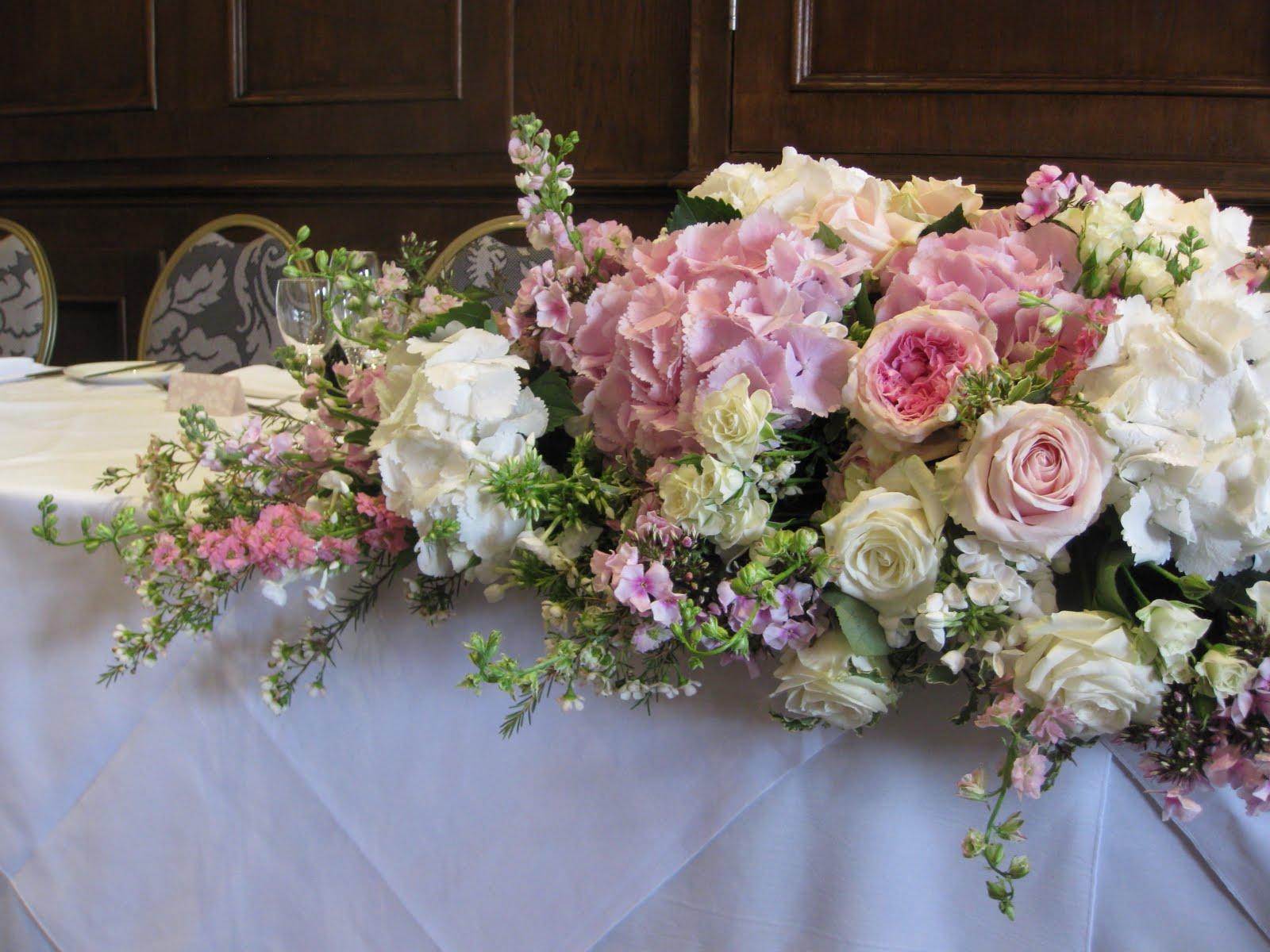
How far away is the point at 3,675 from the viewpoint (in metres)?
0.84

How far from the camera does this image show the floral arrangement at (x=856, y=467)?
460 millimetres

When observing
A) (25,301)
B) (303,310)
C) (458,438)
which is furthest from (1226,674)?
(25,301)

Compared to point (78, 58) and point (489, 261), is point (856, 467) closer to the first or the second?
point (489, 261)

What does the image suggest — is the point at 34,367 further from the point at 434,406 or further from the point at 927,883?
the point at 927,883

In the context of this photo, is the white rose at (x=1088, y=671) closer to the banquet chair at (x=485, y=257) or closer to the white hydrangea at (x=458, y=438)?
the white hydrangea at (x=458, y=438)

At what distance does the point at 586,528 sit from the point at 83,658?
0.46m

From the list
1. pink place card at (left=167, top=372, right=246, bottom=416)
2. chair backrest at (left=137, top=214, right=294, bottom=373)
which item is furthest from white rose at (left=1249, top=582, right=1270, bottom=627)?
chair backrest at (left=137, top=214, right=294, bottom=373)

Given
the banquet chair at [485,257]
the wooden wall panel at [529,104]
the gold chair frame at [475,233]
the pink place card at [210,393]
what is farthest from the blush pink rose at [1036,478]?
the wooden wall panel at [529,104]

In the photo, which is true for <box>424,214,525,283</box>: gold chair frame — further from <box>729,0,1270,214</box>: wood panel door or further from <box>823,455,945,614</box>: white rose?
<box>823,455,945,614</box>: white rose

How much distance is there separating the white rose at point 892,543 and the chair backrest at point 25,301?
2423mm

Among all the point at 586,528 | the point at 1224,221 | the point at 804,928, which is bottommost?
the point at 804,928

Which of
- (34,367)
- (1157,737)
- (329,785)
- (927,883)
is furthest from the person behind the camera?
(34,367)

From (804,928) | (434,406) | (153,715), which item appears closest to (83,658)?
(153,715)

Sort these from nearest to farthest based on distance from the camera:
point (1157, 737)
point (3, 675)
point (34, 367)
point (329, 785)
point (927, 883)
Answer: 1. point (1157, 737)
2. point (927, 883)
3. point (329, 785)
4. point (3, 675)
5. point (34, 367)
